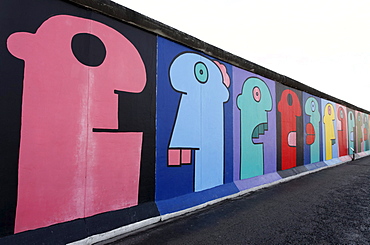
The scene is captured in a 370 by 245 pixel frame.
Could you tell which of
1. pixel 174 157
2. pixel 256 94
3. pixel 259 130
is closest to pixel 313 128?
pixel 259 130

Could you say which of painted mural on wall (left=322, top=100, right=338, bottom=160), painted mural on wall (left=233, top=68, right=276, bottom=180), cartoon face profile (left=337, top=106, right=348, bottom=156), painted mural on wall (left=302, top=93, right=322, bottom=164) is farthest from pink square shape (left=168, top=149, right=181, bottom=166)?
cartoon face profile (left=337, top=106, right=348, bottom=156)

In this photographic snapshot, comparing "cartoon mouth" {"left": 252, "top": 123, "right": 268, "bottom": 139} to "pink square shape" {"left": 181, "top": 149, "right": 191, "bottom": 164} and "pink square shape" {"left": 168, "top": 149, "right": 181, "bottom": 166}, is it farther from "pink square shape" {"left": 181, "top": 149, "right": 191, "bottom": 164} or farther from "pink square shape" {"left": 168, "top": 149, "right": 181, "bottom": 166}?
"pink square shape" {"left": 168, "top": 149, "right": 181, "bottom": 166}

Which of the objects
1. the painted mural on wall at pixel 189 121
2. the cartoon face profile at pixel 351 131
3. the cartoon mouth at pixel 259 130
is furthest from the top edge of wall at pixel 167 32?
the cartoon face profile at pixel 351 131

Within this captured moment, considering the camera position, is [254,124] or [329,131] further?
[329,131]

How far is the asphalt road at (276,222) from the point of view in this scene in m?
3.32

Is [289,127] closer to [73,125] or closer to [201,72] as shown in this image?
[201,72]

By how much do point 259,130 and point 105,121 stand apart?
5.01 meters

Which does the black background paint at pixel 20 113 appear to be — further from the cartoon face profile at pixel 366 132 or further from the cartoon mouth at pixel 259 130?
the cartoon face profile at pixel 366 132

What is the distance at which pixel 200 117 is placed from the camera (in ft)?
17.0

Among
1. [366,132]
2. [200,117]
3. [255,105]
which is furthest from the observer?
[366,132]

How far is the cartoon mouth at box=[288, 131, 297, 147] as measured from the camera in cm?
872

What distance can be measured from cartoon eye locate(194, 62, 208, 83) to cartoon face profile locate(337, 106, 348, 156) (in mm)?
11657

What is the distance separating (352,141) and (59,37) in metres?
18.1

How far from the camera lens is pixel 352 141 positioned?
15609mm
